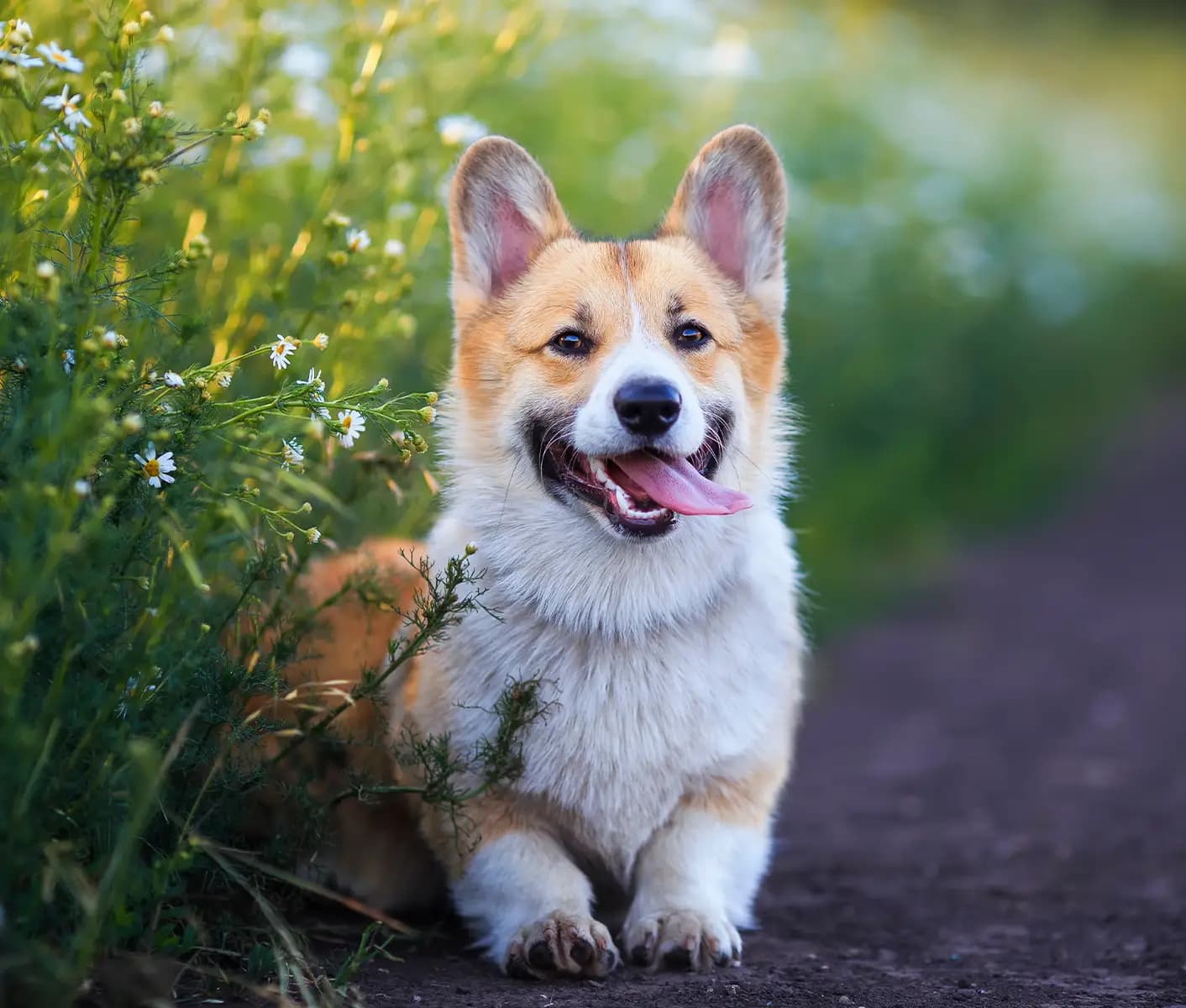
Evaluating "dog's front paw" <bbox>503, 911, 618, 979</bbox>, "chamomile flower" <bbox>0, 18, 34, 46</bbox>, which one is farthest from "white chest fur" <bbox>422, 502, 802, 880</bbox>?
"chamomile flower" <bbox>0, 18, 34, 46</bbox>

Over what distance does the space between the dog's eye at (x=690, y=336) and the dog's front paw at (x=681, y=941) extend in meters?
1.49

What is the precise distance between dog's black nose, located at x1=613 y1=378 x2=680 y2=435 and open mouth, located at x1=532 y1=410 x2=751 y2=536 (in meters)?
0.12

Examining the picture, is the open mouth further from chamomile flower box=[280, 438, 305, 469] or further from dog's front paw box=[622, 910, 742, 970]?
dog's front paw box=[622, 910, 742, 970]

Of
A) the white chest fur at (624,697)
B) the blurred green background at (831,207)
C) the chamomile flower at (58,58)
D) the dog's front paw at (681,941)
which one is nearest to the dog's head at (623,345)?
the white chest fur at (624,697)

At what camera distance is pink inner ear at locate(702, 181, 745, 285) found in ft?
14.1

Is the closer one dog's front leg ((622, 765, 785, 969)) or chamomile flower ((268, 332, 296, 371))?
chamomile flower ((268, 332, 296, 371))

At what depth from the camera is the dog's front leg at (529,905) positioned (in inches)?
133

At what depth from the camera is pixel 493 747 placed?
3.43 m

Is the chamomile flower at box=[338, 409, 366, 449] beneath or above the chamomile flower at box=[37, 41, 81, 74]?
beneath

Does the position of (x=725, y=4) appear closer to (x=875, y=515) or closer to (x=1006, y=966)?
(x=875, y=515)

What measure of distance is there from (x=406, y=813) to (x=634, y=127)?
18.0 ft

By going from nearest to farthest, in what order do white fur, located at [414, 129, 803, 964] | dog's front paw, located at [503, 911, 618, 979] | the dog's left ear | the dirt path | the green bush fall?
1. the green bush
2. dog's front paw, located at [503, 911, 618, 979]
3. the dirt path
4. white fur, located at [414, 129, 803, 964]
5. the dog's left ear

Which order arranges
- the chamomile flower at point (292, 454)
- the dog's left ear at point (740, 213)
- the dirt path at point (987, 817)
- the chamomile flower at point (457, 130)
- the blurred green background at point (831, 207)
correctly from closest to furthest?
the chamomile flower at point (292, 454)
the dirt path at point (987, 817)
the dog's left ear at point (740, 213)
the chamomile flower at point (457, 130)
the blurred green background at point (831, 207)

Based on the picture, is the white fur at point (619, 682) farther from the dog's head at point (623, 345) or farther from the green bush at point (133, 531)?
the green bush at point (133, 531)
